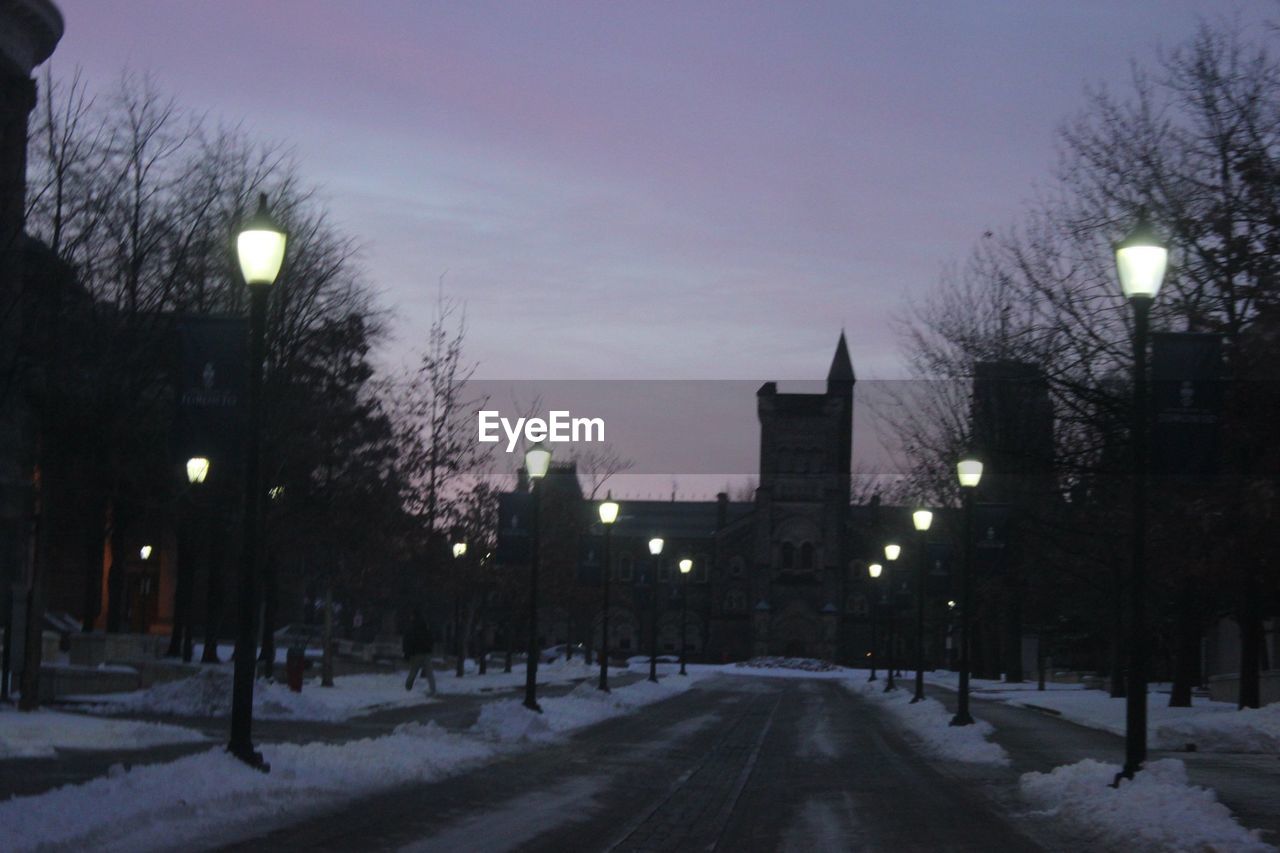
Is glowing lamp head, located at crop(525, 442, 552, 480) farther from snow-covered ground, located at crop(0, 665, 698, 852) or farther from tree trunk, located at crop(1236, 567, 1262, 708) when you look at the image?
tree trunk, located at crop(1236, 567, 1262, 708)

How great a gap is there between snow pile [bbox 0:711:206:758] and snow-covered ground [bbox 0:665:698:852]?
2.37 metres

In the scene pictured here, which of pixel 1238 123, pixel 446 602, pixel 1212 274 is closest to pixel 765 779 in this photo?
pixel 1212 274

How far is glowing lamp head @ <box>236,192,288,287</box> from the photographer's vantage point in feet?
50.1

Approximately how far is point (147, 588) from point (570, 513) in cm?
1757

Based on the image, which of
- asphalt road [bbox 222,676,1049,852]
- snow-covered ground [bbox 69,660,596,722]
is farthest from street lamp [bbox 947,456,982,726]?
snow-covered ground [bbox 69,660,596,722]

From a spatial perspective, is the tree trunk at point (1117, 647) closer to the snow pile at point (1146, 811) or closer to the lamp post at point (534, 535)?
the lamp post at point (534, 535)

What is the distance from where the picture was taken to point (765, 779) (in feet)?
63.1

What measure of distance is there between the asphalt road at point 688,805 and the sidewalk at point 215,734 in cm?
275

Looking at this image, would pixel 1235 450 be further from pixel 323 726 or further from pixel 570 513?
pixel 570 513

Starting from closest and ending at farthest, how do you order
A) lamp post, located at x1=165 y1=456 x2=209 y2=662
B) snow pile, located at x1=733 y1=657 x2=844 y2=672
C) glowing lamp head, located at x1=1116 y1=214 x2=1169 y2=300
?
glowing lamp head, located at x1=1116 y1=214 x2=1169 y2=300, lamp post, located at x1=165 y1=456 x2=209 y2=662, snow pile, located at x1=733 y1=657 x2=844 y2=672

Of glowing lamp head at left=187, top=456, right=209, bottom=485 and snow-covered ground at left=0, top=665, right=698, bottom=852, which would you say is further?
glowing lamp head at left=187, top=456, right=209, bottom=485

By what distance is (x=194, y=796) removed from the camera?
42.5 ft

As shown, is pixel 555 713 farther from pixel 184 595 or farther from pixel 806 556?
pixel 806 556

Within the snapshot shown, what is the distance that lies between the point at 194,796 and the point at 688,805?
16.9 feet
